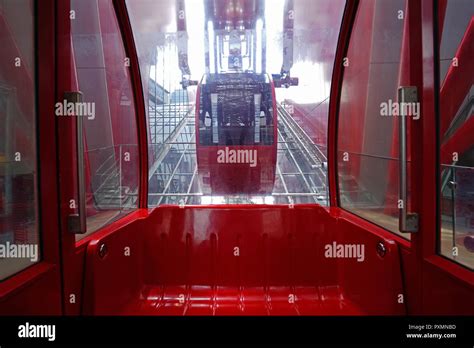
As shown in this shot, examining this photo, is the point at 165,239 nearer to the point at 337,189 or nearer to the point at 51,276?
the point at 51,276

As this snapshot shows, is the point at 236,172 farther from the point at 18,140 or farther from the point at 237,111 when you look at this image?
the point at 18,140

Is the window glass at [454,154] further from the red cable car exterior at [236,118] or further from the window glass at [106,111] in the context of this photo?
the red cable car exterior at [236,118]

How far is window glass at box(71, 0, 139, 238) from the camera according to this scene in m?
2.56

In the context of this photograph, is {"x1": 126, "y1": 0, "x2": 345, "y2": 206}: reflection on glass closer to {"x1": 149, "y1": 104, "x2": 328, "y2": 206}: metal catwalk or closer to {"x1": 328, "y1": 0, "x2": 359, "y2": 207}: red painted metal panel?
{"x1": 149, "y1": 104, "x2": 328, "y2": 206}: metal catwalk

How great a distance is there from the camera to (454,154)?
182 centimetres

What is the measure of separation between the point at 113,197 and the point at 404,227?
2.17 metres

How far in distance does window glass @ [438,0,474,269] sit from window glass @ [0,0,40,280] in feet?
6.25

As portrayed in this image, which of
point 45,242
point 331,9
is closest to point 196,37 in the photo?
point 331,9

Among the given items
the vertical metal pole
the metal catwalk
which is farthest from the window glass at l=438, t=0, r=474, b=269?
the metal catwalk

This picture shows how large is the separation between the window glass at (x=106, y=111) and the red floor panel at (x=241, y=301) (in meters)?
0.68

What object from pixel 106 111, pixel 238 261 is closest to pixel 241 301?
pixel 238 261

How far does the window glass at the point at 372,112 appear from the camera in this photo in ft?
7.87

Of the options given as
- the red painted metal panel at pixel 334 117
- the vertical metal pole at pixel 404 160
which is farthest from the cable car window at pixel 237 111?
the vertical metal pole at pixel 404 160

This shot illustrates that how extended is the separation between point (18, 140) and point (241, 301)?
5.73 ft
